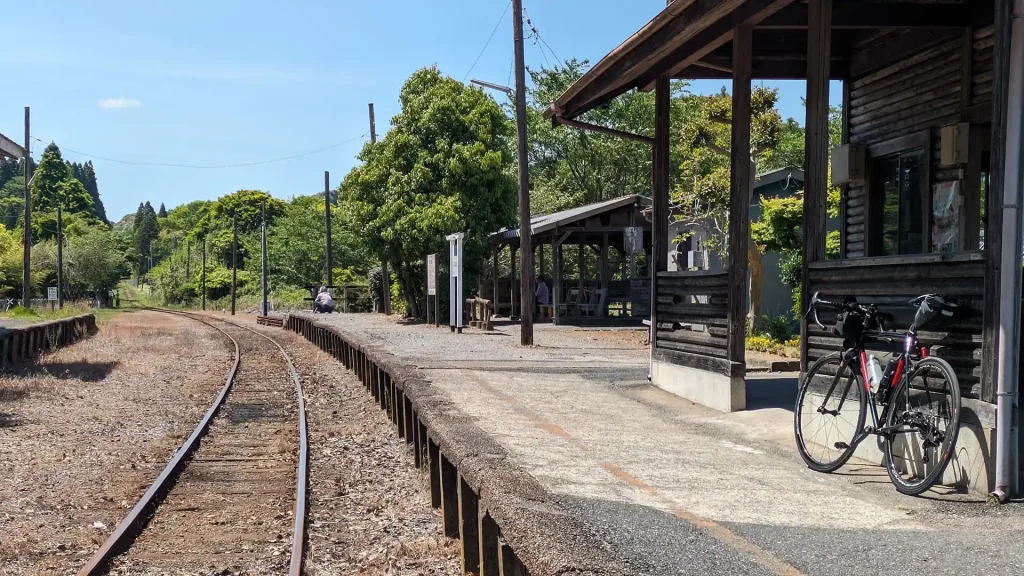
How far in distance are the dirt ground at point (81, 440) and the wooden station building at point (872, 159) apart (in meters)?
5.10

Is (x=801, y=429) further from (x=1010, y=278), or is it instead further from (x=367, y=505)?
(x=367, y=505)

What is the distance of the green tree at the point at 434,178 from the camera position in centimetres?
2920

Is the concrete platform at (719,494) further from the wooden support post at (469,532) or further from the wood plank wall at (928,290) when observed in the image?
the wood plank wall at (928,290)

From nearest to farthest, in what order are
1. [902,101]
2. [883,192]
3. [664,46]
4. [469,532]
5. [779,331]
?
[469,532] → [664,46] → [902,101] → [883,192] → [779,331]

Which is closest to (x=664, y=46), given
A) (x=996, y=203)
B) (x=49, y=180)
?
Result: (x=996, y=203)

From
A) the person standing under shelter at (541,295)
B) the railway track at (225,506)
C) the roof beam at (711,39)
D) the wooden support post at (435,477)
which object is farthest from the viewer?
the person standing under shelter at (541,295)

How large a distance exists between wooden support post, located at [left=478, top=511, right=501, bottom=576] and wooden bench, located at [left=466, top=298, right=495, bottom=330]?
62.9 feet

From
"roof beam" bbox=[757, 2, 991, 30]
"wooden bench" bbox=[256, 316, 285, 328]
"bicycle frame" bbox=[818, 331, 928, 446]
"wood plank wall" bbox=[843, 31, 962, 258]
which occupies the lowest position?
"wooden bench" bbox=[256, 316, 285, 328]

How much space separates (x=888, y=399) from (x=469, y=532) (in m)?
2.58

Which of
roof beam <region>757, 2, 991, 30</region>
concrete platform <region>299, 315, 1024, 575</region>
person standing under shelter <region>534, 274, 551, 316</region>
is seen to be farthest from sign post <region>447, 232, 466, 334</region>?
roof beam <region>757, 2, 991, 30</region>

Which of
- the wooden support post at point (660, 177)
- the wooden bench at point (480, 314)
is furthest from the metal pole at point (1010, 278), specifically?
the wooden bench at point (480, 314)

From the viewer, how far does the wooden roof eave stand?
7.84 m

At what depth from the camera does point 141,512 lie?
6.95m

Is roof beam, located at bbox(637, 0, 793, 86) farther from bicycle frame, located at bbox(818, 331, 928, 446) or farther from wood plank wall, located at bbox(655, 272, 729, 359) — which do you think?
bicycle frame, located at bbox(818, 331, 928, 446)
